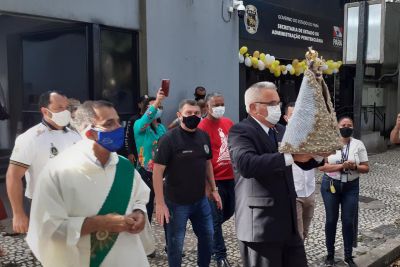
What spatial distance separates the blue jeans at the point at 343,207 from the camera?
4.92 meters

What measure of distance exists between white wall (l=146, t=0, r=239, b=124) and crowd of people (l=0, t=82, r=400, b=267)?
3126 mm

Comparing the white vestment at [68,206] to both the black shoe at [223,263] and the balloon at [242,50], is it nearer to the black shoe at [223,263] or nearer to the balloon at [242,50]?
the black shoe at [223,263]

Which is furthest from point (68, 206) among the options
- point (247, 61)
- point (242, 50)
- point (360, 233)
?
point (247, 61)

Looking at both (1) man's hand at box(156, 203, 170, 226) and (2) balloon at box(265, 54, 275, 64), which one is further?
(2) balloon at box(265, 54, 275, 64)

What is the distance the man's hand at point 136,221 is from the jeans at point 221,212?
203 centimetres

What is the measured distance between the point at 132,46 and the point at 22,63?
7.64ft

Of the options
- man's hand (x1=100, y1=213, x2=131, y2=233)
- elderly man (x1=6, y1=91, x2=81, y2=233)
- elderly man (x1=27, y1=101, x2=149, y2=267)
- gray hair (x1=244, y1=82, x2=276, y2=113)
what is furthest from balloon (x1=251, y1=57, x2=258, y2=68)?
man's hand (x1=100, y1=213, x2=131, y2=233)

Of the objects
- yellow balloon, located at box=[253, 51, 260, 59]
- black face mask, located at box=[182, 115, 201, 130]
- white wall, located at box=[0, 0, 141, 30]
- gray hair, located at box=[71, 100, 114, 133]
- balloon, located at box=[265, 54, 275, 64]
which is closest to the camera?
gray hair, located at box=[71, 100, 114, 133]

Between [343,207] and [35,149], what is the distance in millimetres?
3107

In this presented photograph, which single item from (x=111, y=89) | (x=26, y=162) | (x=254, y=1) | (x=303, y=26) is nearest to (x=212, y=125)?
(x=26, y=162)

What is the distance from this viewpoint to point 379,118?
1634 centimetres

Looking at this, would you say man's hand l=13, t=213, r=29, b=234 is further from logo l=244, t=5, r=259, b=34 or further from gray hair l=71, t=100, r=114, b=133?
logo l=244, t=5, r=259, b=34

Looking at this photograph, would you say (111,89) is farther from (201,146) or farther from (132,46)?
(201,146)

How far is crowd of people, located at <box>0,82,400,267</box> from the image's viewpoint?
255cm
